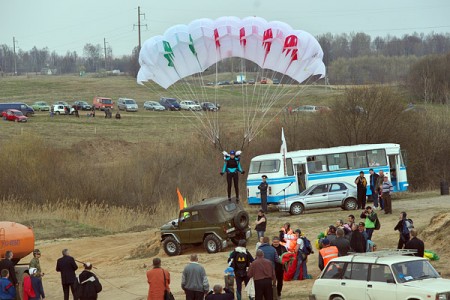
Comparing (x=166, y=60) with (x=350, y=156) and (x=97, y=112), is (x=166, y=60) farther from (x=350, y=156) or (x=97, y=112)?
(x=97, y=112)

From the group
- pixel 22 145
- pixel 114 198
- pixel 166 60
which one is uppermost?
pixel 166 60

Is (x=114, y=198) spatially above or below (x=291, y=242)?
below

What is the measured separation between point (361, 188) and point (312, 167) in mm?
5775

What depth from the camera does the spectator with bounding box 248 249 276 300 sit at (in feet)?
56.0

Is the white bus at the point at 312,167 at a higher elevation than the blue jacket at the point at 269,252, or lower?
lower

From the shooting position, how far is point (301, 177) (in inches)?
1545

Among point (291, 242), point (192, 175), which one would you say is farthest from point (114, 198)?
point (291, 242)

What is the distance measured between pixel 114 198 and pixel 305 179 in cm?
1851

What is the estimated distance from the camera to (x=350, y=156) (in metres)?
39.5

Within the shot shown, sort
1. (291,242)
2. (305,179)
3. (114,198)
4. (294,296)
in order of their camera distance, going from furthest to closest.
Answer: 1. (114,198)
2. (305,179)
3. (291,242)
4. (294,296)

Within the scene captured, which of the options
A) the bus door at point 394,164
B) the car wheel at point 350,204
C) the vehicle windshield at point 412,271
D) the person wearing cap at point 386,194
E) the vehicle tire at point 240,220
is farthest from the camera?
the bus door at point 394,164

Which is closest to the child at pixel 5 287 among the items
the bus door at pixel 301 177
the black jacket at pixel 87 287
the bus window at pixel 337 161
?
the black jacket at pixel 87 287

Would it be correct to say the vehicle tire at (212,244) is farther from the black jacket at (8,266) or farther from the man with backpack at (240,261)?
the black jacket at (8,266)

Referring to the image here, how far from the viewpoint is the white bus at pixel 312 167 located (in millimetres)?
38875
